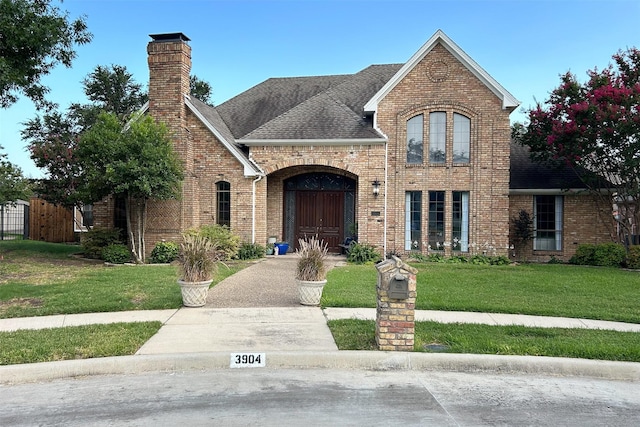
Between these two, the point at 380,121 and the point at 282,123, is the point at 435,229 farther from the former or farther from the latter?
the point at 282,123

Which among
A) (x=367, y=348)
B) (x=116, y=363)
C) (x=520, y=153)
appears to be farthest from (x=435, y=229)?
(x=116, y=363)

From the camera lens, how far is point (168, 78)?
54.2 feet

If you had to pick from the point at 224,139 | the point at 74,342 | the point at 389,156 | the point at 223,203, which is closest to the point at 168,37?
the point at 224,139

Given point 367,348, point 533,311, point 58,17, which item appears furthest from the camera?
point 58,17

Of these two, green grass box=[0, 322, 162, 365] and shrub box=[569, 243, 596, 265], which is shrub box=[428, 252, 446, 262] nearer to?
shrub box=[569, 243, 596, 265]

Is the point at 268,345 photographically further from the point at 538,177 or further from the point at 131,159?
the point at 538,177

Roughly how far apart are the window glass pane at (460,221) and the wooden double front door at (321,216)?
13.9 feet

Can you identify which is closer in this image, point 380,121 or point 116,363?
point 116,363

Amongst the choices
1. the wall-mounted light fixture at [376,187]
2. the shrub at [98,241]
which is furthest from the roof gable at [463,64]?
the shrub at [98,241]

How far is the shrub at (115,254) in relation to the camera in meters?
15.5

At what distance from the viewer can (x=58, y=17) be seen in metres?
12.5

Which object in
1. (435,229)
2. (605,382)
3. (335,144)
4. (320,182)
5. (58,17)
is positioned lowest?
(605,382)

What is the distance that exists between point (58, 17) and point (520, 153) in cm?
1770

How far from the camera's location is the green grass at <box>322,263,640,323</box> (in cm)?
882
